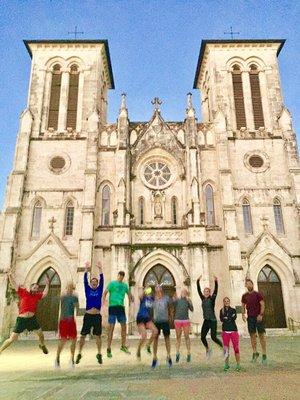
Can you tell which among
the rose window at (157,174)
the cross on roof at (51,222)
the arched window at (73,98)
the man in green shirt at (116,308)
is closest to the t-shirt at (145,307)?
the man in green shirt at (116,308)

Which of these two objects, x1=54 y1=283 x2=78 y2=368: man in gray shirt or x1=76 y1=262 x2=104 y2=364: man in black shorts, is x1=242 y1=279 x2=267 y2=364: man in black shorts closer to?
x1=76 y1=262 x2=104 y2=364: man in black shorts

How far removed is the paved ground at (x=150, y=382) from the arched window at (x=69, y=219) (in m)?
15.0

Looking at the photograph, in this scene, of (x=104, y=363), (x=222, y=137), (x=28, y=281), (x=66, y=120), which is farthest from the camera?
(x=66, y=120)

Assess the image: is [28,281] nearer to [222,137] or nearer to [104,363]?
[104,363]

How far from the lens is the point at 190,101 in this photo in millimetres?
26438

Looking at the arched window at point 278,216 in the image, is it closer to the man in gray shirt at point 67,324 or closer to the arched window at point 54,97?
the arched window at point 54,97

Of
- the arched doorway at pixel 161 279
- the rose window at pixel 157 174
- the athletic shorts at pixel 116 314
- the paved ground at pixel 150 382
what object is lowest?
the paved ground at pixel 150 382

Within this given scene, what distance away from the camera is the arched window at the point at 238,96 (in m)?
27.4

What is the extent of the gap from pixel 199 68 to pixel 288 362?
29.7 metres

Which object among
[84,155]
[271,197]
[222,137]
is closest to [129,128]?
[84,155]

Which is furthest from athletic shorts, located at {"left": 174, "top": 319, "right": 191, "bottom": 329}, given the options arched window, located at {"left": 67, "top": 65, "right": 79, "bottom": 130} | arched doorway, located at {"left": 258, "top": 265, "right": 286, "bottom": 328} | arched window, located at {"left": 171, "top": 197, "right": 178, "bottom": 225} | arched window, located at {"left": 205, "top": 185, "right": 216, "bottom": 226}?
arched window, located at {"left": 67, "top": 65, "right": 79, "bottom": 130}

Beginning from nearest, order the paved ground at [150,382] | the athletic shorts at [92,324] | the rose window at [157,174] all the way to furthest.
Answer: the paved ground at [150,382] < the athletic shorts at [92,324] < the rose window at [157,174]

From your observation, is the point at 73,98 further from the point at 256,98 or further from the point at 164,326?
the point at 164,326

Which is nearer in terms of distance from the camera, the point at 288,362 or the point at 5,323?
the point at 288,362
